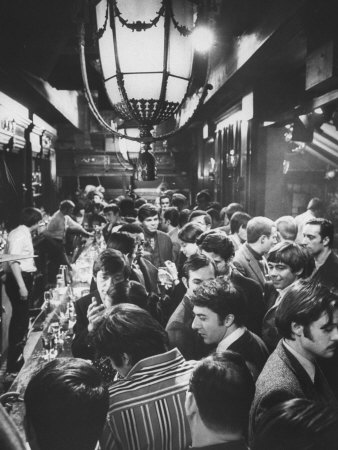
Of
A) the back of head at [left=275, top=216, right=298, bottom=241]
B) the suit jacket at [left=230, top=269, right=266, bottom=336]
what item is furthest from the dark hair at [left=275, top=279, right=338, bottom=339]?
the back of head at [left=275, top=216, right=298, bottom=241]

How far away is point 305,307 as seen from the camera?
7.12 feet

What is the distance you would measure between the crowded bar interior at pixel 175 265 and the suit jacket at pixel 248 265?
2 cm

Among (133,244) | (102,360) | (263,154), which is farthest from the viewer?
(263,154)

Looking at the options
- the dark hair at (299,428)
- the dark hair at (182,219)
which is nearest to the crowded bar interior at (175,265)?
the dark hair at (299,428)

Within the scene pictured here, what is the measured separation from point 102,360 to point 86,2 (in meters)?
1.79

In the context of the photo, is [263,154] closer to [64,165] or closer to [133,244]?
[133,244]

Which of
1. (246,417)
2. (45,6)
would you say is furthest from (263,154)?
(246,417)

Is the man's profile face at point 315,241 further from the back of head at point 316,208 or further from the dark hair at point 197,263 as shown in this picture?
the back of head at point 316,208

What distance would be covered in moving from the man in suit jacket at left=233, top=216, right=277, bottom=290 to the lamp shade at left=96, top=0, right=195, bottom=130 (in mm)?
2361

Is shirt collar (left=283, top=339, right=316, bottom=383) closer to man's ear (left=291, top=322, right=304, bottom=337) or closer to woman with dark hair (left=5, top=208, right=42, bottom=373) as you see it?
man's ear (left=291, top=322, right=304, bottom=337)

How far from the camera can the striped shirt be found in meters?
1.68

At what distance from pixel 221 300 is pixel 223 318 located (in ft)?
0.33

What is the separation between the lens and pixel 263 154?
6.57 m

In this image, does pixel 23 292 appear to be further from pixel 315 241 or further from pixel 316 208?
pixel 316 208
